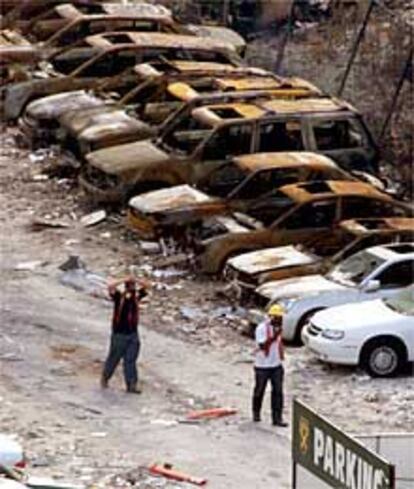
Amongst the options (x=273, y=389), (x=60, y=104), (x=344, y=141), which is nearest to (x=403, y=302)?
(x=273, y=389)

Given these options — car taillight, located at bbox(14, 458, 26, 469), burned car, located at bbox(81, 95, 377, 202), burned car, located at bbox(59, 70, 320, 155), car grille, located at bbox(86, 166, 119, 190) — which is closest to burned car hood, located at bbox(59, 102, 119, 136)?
burned car, located at bbox(59, 70, 320, 155)

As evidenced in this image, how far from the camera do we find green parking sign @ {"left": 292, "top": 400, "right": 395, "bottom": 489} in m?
12.0

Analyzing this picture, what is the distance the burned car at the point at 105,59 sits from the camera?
104 ft

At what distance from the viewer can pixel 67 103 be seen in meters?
30.2

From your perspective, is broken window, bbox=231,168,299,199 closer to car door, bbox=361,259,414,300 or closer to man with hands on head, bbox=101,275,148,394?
car door, bbox=361,259,414,300

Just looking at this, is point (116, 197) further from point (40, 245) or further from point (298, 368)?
point (298, 368)

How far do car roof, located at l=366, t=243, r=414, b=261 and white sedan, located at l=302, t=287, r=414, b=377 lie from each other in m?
1.43

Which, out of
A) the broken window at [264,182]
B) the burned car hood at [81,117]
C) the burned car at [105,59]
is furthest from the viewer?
the burned car at [105,59]

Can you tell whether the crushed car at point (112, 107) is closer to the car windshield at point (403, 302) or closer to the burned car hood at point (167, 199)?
the burned car hood at point (167, 199)

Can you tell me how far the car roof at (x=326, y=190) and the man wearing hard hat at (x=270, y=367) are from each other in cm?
536

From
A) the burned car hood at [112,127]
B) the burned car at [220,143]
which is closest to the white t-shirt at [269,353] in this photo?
the burned car at [220,143]

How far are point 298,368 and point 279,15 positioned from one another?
19312 mm

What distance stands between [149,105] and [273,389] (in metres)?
11.3

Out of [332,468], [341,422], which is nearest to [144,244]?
[341,422]
